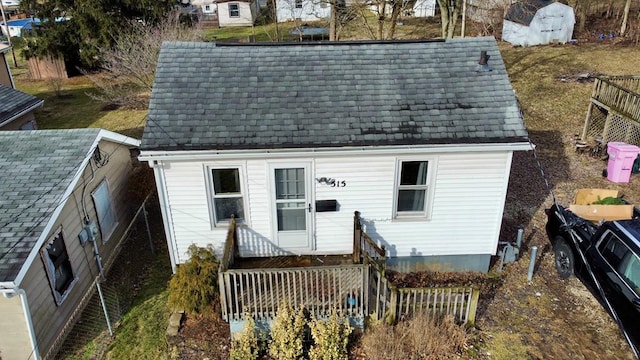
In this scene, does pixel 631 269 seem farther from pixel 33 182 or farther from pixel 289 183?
pixel 33 182

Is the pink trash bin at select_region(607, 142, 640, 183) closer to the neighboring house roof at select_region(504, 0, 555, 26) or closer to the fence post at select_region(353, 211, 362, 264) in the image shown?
the fence post at select_region(353, 211, 362, 264)

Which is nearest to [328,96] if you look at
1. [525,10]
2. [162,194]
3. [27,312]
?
[162,194]

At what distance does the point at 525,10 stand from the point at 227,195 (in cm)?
2806

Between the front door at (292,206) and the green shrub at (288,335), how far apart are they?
2240 millimetres

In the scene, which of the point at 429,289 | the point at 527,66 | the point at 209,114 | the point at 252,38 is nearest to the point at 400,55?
the point at 209,114

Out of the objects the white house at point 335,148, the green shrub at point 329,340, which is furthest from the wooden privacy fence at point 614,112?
the green shrub at point 329,340

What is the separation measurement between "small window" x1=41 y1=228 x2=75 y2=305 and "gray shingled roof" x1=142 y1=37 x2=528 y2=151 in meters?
2.89

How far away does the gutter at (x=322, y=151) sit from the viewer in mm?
9438

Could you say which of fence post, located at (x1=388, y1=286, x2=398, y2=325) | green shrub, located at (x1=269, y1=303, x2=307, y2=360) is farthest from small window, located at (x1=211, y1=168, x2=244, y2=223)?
fence post, located at (x1=388, y1=286, x2=398, y2=325)

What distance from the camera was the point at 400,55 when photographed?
1113 cm

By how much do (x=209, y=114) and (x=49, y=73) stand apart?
29547 millimetres

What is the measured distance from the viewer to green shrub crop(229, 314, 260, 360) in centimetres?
840

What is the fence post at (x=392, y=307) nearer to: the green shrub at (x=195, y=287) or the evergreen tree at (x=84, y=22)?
the green shrub at (x=195, y=287)

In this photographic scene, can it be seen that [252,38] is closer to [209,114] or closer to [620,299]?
[209,114]
